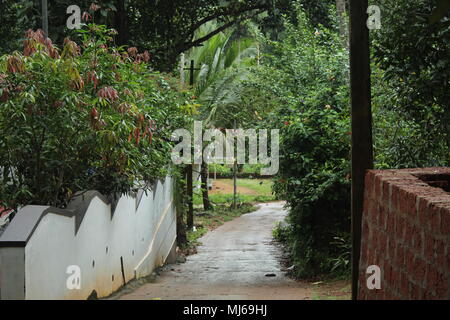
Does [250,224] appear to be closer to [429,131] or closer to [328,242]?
[328,242]

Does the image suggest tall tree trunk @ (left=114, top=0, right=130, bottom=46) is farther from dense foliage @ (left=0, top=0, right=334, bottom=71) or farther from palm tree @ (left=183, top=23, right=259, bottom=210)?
palm tree @ (left=183, top=23, right=259, bottom=210)

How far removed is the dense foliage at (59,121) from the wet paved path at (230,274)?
8.10ft

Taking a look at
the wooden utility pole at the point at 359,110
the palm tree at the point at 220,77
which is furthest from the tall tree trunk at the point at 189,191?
the wooden utility pole at the point at 359,110

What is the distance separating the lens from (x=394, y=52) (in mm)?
8055

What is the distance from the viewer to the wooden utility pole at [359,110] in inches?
290

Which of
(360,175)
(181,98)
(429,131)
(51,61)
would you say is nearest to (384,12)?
(429,131)

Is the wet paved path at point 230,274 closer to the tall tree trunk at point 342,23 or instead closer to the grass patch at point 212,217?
the grass patch at point 212,217

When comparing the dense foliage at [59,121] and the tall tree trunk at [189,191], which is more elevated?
the dense foliage at [59,121]

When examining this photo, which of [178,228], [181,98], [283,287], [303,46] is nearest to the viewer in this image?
[283,287]

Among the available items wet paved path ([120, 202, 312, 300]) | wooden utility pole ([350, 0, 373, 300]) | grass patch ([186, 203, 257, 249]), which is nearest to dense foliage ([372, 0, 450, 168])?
wooden utility pole ([350, 0, 373, 300])

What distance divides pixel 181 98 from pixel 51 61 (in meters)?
8.91

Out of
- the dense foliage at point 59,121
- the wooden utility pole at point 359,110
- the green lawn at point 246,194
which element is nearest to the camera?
the dense foliage at point 59,121
